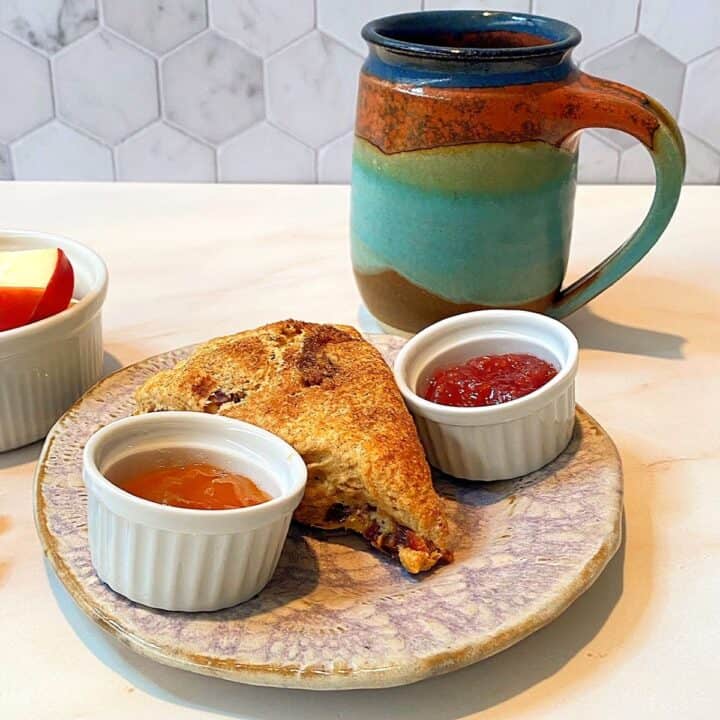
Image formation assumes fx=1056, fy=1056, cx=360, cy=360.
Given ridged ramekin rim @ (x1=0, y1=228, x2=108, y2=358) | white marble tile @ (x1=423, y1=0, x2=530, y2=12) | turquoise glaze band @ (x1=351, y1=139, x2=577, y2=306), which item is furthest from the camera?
white marble tile @ (x1=423, y1=0, x2=530, y2=12)

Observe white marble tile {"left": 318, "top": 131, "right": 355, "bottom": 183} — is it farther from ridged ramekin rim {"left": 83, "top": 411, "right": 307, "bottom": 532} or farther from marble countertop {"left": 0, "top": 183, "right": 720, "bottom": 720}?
ridged ramekin rim {"left": 83, "top": 411, "right": 307, "bottom": 532}

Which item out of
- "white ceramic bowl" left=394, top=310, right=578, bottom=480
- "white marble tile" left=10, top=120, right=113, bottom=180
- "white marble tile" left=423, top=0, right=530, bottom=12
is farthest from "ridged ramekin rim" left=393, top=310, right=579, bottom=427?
"white marble tile" left=10, top=120, right=113, bottom=180

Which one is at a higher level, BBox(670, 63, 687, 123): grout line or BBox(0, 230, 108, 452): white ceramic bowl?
BBox(670, 63, 687, 123): grout line

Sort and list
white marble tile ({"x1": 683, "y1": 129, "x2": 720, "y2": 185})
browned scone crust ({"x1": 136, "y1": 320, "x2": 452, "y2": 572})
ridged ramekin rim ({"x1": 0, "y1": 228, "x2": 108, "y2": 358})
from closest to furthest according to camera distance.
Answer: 1. browned scone crust ({"x1": 136, "y1": 320, "x2": 452, "y2": 572})
2. ridged ramekin rim ({"x1": 0, "y1": 228, "x2": 108, "y2": 358})
3. white marble tile ({"x1": 683, "y1": 129, "x2": 720, "y2": 185})

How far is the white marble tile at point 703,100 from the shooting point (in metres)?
1.38

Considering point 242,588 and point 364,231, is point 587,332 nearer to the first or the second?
point 364,231

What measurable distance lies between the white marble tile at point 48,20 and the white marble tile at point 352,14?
0.29 metres

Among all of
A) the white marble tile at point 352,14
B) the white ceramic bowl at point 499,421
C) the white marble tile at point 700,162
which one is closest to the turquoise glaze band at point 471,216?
the white ceramic bowl at point 499,421

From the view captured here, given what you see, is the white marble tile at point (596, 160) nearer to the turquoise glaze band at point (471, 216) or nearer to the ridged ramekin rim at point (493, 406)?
the turquoise glaze band at point (471, 216)

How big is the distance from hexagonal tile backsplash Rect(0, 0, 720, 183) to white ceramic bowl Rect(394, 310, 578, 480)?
0.63 m

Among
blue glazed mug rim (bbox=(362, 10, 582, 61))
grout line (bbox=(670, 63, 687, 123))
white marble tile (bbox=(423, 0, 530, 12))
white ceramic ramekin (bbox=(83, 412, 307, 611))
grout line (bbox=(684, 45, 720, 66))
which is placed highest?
blue glazed mug rim (bbox=(362, 10, 582, 61))

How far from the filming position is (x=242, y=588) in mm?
686

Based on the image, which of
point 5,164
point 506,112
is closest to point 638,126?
point 506,112

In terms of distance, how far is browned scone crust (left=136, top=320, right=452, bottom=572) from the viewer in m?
0.74
